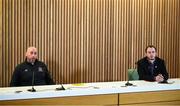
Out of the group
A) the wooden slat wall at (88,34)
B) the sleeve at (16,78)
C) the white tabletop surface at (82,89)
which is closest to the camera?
the white tabletop surface at (82,89)

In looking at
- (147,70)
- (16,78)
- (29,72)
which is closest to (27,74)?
(29,72)

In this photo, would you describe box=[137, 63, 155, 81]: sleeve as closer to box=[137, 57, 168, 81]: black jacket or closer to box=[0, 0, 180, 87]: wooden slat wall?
box=[137, 57, 168, 81]: black jacket

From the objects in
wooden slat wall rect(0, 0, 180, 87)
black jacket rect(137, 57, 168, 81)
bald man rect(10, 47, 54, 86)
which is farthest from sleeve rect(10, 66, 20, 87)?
black jacket rect(137, 57, 168, 81)

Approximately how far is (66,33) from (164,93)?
3145 mm

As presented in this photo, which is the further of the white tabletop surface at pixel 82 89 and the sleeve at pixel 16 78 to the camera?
the sleeve at pixel 16 78

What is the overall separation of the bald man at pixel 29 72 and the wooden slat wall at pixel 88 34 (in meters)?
1.15

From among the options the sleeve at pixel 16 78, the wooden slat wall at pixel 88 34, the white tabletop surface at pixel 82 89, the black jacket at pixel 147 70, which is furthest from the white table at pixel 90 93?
the wooden slat wall at pixel 88 34

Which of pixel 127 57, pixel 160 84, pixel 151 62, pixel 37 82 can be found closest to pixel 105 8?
pixel 127 57

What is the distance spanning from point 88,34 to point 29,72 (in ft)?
6.91

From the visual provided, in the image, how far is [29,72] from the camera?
5605 millimetres

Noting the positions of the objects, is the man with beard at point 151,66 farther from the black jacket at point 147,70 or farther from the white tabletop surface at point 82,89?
the white tabletop surface at point 82,89

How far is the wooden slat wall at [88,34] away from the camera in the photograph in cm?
667

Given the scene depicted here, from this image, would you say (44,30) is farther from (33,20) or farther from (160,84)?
(160,84)

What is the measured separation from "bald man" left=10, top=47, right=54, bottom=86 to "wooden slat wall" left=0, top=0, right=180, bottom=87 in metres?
1.15
